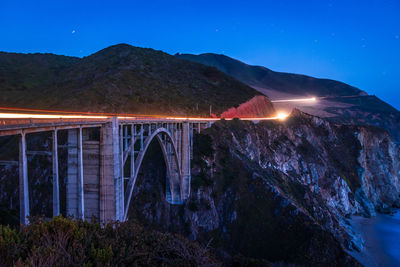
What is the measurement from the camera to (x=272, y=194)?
37281 mm

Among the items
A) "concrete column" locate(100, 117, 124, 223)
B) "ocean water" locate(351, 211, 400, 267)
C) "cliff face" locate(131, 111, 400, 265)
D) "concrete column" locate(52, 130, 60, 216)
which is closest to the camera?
"concrete column" locate(52, 130, 60, 216)

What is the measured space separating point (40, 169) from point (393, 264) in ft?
167

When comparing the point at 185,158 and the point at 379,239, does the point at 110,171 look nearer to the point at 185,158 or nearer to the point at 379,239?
the point at 185,158

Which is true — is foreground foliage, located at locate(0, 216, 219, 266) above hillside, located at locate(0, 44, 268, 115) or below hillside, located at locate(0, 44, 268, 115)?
below

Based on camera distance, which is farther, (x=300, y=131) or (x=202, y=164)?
(x=300, y=131)

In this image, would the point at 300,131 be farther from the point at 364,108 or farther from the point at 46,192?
the point at 364,108

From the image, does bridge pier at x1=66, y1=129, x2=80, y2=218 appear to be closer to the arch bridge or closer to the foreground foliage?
the arch bridge

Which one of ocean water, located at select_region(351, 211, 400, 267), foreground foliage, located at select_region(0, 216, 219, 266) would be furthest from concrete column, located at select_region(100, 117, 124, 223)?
ocean water, located at select_region(351, 211, 400, 267)

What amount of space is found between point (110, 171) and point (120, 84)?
56.5 m

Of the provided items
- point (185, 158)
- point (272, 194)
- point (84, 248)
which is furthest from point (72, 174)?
point (272, 194)

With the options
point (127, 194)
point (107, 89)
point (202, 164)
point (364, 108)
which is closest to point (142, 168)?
point (202, 164)

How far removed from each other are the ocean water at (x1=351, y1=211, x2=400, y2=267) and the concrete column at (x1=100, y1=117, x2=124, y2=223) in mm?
33754

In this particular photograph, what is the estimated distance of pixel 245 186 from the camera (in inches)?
1550

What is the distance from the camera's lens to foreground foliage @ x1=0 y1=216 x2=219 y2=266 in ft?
22.0
